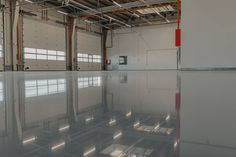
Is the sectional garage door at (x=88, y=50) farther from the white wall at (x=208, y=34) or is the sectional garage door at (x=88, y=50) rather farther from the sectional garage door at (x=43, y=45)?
the white wall at (x=208, y=34)

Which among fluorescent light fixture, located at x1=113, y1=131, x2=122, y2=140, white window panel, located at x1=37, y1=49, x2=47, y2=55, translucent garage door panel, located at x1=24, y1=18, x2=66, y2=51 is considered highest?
translucent garage door panel, located at x1=24, y1=18, x2=66, y2=51

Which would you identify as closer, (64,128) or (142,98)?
(64,128)

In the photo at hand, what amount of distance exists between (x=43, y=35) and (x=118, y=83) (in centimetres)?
1172

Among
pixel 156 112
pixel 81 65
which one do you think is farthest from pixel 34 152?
pixel 81 65

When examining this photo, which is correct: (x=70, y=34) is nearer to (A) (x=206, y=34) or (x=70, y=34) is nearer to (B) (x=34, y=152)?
(A) (x=206, y=34)

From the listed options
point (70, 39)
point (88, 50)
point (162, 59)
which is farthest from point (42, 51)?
point (162, 59)

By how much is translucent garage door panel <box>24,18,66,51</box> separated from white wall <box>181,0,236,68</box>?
30.8 feet

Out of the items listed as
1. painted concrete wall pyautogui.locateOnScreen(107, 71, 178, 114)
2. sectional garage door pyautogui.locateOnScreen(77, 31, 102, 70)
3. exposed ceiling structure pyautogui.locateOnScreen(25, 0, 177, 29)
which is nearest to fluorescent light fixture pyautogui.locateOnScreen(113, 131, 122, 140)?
painted concrete wall pyautogui.locateOnScreen(107, 71, 178, 114)

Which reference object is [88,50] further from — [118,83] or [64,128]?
[64,128]

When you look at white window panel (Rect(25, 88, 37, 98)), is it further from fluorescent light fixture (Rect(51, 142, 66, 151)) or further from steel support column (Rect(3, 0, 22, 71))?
steel support column (Rect(3, 0, 22, 71))

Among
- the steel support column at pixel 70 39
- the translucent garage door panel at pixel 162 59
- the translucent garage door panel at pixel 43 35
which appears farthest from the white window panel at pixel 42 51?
the translucent garage door panel at pixel 162 59

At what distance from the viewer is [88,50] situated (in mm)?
17516

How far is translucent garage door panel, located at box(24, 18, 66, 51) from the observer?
39.9ft

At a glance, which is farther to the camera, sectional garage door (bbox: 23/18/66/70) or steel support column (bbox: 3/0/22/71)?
sectional garage door (bbox: 23/18/66/70)
